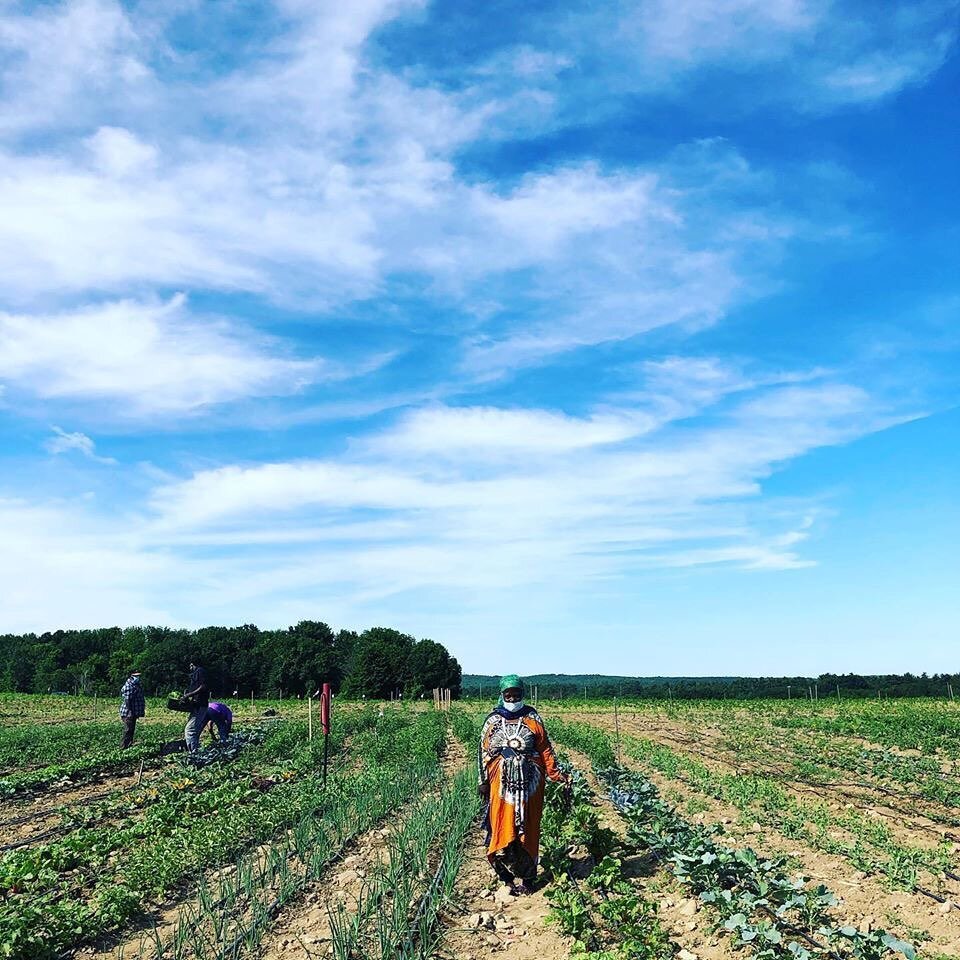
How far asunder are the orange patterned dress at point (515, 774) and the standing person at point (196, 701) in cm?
880

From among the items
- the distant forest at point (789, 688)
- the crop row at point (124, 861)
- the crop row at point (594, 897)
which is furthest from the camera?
the distant forest at point (789, 688)

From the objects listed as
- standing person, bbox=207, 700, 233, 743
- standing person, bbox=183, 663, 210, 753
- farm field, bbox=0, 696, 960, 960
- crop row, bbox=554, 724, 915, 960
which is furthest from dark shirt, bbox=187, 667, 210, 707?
crop row, bbox=554, 724, 915, 960

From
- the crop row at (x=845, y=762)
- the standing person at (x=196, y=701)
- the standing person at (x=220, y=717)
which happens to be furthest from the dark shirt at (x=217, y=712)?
the crop row at (x=845, y=762)

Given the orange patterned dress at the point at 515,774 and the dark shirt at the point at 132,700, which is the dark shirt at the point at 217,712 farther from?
the orange patterned dress at the point at 515,774

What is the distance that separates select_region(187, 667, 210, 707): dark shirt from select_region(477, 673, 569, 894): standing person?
29.2 feet

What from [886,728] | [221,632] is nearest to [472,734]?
[886,728]

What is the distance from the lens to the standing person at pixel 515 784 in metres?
6.62

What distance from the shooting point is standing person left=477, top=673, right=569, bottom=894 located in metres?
6.62

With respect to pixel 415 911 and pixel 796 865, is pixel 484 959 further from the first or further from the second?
pixel 796 865

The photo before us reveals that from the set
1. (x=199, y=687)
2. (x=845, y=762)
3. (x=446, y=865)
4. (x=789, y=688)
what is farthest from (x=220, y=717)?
(x=789, y=688)

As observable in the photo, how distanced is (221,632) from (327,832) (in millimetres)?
78185

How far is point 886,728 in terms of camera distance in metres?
24.6

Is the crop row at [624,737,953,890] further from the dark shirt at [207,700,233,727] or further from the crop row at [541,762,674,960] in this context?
the dark shirt at [207,700,233,727]

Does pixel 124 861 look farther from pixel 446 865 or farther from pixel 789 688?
pixel 789 688
